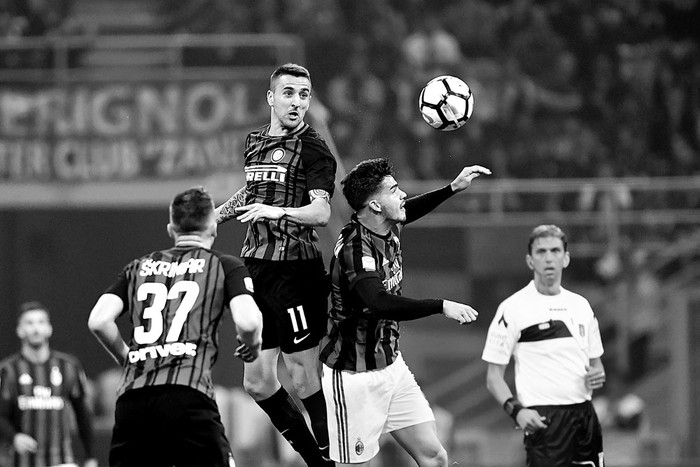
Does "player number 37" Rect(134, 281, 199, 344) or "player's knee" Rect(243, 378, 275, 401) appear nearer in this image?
"player number 37" Rect(134, 281, 199, 344)

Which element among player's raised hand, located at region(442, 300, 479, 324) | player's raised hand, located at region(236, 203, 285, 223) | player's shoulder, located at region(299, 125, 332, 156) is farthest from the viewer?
player's shoulder, located at region(299, 125, 332, 156)

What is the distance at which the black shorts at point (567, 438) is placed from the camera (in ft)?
26.4

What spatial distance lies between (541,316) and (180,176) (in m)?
7.40

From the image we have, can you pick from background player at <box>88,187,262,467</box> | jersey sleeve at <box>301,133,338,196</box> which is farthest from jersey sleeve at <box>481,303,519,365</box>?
background player at <box>88,187,262,467</box>

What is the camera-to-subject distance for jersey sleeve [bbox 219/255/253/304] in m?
5.89

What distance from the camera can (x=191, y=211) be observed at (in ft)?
19.9

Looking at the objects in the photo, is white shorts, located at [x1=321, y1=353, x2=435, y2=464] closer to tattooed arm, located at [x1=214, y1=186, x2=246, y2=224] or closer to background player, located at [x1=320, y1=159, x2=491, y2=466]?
background player, located at [x1=320, y1=159, x2=491, y2=466]

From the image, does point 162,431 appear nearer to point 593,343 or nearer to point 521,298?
point 521,298

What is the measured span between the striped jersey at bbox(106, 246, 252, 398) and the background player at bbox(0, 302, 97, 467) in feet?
14.9

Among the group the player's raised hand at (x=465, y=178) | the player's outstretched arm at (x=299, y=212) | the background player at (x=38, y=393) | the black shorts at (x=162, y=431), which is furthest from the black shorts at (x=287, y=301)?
the background player at (x=38, y=393)

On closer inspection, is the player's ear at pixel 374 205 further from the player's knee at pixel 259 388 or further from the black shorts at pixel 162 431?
the black shorts at pixel 162 431

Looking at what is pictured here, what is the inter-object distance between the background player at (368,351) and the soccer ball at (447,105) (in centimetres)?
57

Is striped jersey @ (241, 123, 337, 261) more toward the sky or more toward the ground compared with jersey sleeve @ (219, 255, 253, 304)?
more toward the sky

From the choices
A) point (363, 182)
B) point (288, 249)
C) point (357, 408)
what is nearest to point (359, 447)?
point (357, 408)
